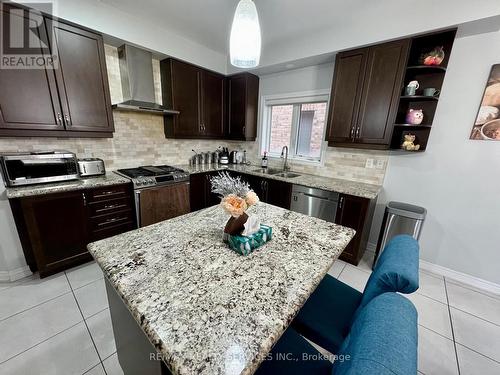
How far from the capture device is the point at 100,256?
968mm

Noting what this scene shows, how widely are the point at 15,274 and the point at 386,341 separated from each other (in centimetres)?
308

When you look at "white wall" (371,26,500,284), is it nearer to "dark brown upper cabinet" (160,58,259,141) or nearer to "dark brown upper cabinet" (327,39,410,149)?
"dark brown upper cabinet" (327,39,410,149)

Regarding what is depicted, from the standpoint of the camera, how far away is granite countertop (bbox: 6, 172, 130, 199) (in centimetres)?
175

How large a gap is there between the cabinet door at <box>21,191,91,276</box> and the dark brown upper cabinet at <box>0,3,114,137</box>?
0.67 metres

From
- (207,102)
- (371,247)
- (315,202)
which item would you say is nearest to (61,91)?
(207,102)

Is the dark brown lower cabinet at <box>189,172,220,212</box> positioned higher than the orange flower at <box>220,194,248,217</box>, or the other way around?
the orange flower at <box>220,194,248,217</box>

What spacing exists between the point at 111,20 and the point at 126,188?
183 cm

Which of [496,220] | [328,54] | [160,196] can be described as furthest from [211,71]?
[496,220]

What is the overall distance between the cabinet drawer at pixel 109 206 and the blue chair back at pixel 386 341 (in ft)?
8.26

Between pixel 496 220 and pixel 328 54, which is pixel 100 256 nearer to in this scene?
pixel 328 54

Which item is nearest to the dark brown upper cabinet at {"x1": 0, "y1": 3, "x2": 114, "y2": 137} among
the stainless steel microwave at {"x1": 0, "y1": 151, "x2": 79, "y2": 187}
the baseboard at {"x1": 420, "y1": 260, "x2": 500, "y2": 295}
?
the stainless steel microwave at {"x1": 0, "y1": 151, "x2": 79, "y2": 187}

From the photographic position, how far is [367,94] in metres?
2.26

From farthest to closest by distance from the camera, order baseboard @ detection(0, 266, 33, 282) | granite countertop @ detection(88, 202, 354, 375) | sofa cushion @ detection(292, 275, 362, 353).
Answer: baseboard @ detection(0, 266, 33, 282)
sofa cushion @ detection(292, 275, 362, 353)
granite countertop @ detection(88, 202, 354, 375)

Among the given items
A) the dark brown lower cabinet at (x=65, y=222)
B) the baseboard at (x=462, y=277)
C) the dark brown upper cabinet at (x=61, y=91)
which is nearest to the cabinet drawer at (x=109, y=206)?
the dark brown lower cabinet at (x=65, y=222)
